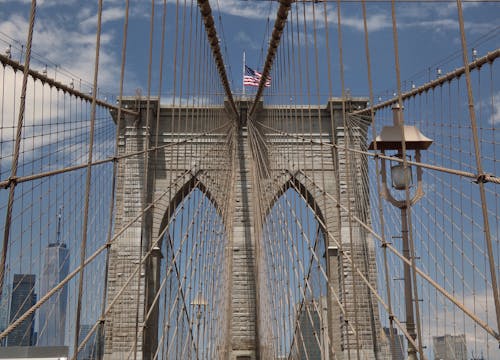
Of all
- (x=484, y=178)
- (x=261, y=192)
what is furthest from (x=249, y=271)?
(x=484, y=178)

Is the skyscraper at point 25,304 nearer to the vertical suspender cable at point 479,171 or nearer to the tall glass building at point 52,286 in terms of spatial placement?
the tall glass building at point 52,286

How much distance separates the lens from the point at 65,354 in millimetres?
17891

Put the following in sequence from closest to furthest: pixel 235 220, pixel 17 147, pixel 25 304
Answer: pixel 17 147 < pixel 235 220 < pixel 25 304

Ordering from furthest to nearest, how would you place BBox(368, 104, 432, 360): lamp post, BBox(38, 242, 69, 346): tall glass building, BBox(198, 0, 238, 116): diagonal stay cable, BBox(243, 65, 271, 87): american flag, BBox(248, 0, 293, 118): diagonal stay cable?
BBox(243, 65, 271, 87): american flag < BBox(38, 242, 69, 346): tall glass building < BBox(198, 0, 238, 116): diagonal stay cable < BBox(248, 0, 293, 118): diagonal stay cable < BBox(368, 104, 432, 360): lamp post

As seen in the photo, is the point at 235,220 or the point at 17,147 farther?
the point at 235,220

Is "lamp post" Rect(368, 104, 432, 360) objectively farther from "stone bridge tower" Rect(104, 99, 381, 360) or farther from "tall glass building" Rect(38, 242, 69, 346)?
"stone bridge tower" Rect(104, 99, 381, 360)

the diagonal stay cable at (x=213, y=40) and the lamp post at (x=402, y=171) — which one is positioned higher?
the diagonal stay cable at (x=213, y=40)

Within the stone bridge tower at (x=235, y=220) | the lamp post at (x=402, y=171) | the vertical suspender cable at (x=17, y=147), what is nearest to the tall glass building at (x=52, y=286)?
the stone bridge tower at (x=235, y=220)

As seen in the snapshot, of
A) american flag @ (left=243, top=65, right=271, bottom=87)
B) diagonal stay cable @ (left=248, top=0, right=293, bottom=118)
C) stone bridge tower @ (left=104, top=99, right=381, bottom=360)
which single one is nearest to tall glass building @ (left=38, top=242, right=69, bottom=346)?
stone bridge tower @ (left=104, top=99, right=381, bottom=360)

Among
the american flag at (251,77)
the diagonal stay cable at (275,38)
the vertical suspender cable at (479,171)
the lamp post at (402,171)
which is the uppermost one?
the american flag at (251,77)

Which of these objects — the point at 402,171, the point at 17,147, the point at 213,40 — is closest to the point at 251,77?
the point at 213,40

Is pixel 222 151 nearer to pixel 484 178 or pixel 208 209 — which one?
A: pixel 208 209

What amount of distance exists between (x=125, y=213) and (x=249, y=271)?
120 inches

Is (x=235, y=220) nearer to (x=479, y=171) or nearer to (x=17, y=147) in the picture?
(x=17, y=147)
